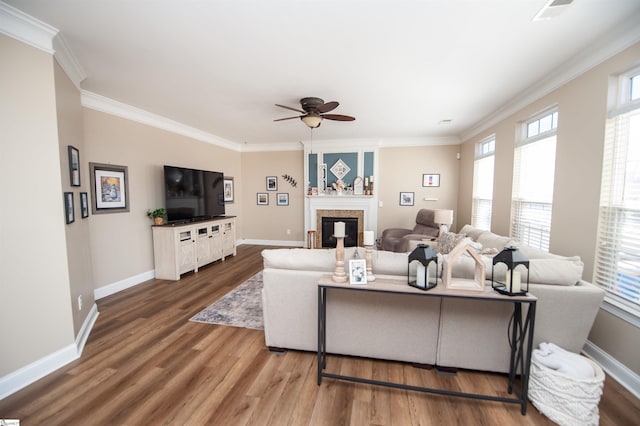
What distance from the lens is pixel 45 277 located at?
2.00 meters

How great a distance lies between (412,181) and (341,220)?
195 cm

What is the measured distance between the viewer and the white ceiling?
70.2 inches

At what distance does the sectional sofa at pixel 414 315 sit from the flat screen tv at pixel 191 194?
118 inches

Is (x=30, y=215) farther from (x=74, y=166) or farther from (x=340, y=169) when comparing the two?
(x=340, y=169)

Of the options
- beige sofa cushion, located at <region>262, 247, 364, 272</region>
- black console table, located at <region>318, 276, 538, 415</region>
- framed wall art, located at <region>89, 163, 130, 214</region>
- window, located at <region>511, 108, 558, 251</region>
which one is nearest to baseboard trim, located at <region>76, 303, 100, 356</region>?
framed wall art, located at <region>89, 163, 130, 214</region>

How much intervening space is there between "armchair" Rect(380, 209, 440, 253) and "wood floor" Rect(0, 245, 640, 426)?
8.76 feet

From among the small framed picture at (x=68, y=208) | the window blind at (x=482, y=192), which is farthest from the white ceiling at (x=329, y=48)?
the small framed picture at (x=68, y=208)

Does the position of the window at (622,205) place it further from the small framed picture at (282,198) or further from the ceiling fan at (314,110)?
the small framed picture at (282,198)

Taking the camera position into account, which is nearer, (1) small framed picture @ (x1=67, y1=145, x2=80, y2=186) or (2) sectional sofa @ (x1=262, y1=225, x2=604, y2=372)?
(2) sectional sofa @ (x1=262, y1=225, x2=604, y2=372)

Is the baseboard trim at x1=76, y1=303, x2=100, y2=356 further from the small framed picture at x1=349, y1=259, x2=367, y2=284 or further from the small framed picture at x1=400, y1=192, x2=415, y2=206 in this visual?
the small framed picture at x1=400, y1=192, x2=415, y2=206

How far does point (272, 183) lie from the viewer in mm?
6789

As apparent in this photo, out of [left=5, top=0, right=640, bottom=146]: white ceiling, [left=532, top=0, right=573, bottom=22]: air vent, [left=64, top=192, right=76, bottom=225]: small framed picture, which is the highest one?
[left=5, top=0, right=640, bottom=146]: white ceiling

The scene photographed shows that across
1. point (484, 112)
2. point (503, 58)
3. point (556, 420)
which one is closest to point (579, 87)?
point (503, 58)

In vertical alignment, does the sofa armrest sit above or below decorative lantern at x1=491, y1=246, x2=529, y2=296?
below
